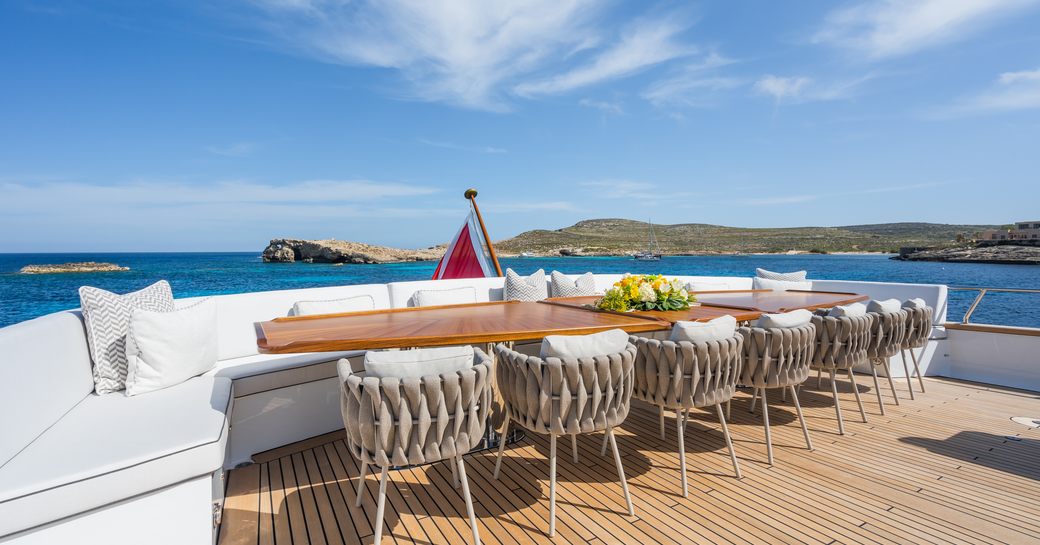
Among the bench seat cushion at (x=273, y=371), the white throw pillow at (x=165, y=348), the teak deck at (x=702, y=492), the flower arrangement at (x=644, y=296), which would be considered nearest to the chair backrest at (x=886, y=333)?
the teak deck at (x=702, y=492)

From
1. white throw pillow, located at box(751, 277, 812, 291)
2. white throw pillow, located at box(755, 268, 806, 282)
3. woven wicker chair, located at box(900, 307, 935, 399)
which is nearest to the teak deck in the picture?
woven wicker chair, located at box(900, 307, 935, 399)

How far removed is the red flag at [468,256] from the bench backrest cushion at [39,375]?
4.74 metres

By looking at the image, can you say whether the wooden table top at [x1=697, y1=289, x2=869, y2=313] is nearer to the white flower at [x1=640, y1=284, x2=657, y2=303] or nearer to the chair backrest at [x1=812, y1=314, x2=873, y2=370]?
the chair backrest at [x1=812, y1=314, x2=873, y2=370]

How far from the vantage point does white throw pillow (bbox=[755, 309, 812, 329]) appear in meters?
2.61

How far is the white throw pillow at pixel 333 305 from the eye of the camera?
3387 millimetres

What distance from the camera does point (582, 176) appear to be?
23.7 metres

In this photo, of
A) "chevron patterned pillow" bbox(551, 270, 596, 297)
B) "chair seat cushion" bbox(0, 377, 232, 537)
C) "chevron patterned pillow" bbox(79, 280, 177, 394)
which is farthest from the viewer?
"chevron patterned pillow" bbox(551, 270, 596, 297)

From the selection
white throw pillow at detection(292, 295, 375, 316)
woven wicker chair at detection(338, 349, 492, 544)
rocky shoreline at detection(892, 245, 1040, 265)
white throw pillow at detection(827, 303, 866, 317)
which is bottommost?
rocky shoreline at detection(892, 245, 1040, 265)

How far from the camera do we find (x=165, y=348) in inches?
94.2

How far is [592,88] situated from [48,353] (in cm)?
1307

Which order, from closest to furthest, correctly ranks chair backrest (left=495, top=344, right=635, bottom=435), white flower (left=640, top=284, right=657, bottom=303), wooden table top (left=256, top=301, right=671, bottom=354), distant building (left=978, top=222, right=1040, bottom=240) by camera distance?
chair backrest (left=495, top=344, right=635, bottom=435), wooden table top (left=256, top=301, right=671, bottom=354), white flower (left=640, top=284, right=657, bottom=303), distant building (left=978, top=222, right=1040, bottom=240)

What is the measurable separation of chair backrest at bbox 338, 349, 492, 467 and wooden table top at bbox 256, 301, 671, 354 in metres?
0.39

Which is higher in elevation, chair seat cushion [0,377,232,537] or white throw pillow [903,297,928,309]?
white throw pillow [903,297,928,309]

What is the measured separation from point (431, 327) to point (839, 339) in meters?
2.71
